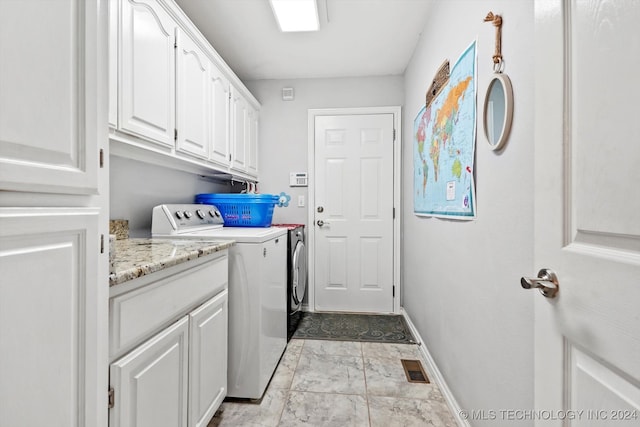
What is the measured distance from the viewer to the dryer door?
8.57ft

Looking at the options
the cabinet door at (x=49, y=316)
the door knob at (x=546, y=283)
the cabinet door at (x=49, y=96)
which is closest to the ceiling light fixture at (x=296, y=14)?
the cabinet door at (x=49, y=96)

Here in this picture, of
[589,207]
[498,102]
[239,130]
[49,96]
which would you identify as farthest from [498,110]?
[239,130]

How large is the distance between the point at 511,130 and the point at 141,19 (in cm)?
162

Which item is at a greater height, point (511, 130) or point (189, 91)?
point (189, 91)

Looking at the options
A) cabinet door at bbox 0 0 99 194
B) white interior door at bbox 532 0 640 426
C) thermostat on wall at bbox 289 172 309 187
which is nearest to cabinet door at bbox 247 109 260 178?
thermostat on wall at bbox 289 172 309 187

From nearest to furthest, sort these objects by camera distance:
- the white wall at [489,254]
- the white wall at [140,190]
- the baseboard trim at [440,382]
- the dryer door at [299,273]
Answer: the white wall at [489,254]
the baseboard trim at [440,382]
the white wall at [140,190]
the dryer door at [299,273]

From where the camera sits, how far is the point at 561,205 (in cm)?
62

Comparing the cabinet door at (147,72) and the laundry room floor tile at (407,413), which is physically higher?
the cabinet door at (147,72)

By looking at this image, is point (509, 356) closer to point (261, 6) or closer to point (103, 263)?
point (103, 263)

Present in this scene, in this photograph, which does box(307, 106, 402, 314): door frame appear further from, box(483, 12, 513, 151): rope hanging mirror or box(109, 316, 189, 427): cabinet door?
box(109, 316, 189, 427): cabinet door

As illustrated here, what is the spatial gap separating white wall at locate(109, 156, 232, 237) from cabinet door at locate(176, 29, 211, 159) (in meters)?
0.32

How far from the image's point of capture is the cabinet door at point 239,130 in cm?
247

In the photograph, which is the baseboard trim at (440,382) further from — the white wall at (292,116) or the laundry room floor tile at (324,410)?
the white wall at (292,116)

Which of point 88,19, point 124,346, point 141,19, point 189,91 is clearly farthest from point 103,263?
point 189,91
